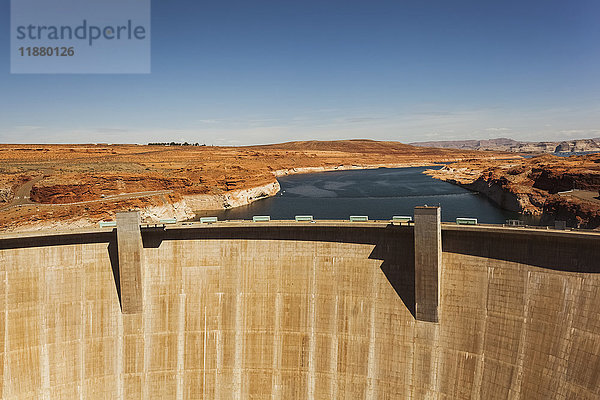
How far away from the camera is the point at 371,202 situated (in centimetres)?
7556

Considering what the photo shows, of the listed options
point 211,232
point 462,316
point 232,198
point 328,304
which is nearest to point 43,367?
point 211,232

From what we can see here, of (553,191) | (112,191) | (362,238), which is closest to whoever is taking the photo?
(362,238)

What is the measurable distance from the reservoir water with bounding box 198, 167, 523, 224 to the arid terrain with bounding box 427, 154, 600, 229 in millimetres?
2614

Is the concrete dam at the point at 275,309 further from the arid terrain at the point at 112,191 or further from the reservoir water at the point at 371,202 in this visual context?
the reservoir water at the point at 371,202

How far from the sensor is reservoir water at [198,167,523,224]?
61469 millimetres

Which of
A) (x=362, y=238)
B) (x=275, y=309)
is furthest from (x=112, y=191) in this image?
(x=362, y=238)

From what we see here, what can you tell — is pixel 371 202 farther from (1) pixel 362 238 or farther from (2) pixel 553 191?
(1) pixel 362 238

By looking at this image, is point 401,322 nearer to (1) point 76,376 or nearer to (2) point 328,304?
(2) point 328,304

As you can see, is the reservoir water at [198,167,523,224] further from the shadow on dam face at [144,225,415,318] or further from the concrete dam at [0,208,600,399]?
the concrete dam at [0,208,600,399]

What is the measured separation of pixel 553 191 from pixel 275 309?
56914mm

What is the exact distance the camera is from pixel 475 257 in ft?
64.2

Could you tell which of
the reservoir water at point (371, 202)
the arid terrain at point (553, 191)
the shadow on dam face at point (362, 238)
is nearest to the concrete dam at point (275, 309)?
the shadow on dam face at point (362, 238)

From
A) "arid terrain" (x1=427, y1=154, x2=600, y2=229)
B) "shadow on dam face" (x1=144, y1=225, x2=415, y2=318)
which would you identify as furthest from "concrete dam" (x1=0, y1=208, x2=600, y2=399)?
"arid terrain" (x1=427, y1=154, x2=600, y2=229)

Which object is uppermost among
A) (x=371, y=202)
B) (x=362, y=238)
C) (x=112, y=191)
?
(x=112, y=191)
